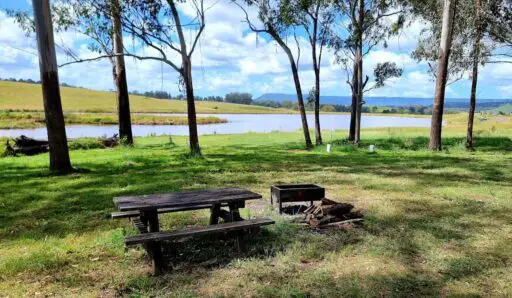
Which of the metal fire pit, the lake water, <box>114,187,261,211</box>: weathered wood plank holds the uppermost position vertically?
<box>114,187,261,211</box>: weathered wood plank

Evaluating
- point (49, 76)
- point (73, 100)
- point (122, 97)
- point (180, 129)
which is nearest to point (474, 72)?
point (122, 97)

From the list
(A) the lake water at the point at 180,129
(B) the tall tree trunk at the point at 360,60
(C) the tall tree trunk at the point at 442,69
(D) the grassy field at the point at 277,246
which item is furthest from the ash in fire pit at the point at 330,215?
(A) the lake water at the point at 180,129

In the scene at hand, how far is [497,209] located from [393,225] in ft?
7.44

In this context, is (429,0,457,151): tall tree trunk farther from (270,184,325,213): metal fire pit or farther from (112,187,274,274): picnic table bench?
(112,187,274,274): picnic table bench

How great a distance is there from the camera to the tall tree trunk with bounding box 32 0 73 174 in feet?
31.2

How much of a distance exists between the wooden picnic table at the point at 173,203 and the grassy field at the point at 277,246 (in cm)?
31

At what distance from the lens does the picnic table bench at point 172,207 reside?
4.14 meters

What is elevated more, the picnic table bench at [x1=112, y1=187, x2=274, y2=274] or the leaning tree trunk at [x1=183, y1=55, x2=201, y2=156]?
the leaning tree trunk at [x1=183, y1=55, x2=201, y2=156]

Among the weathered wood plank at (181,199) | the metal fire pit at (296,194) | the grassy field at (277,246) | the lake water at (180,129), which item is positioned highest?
the weathered wood plank at (181,199)

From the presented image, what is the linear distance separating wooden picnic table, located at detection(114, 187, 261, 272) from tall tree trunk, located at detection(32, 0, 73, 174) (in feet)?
19.8

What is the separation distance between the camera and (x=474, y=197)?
25.3 feet

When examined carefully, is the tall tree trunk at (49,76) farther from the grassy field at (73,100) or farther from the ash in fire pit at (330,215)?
the grassy field at (73,100)

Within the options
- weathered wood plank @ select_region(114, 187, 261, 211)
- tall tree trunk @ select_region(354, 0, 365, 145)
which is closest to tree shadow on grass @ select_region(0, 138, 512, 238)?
weathered wood plank @ select_region(114, 187, 261, 211)

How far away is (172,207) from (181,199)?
29cm
